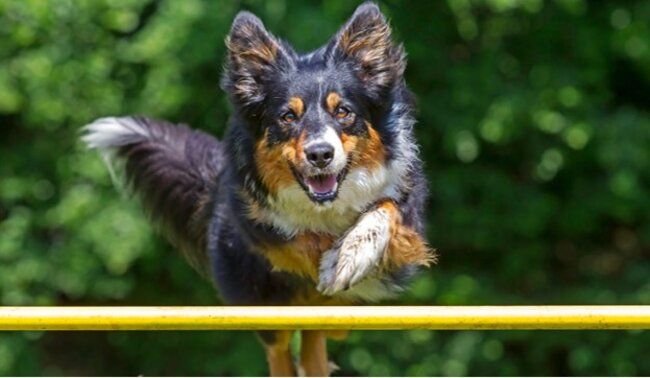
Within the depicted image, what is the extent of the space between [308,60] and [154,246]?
4686 millimetres

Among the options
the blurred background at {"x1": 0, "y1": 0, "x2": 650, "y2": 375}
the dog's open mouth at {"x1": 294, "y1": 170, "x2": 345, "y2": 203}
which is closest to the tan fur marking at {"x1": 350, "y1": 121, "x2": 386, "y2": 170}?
the dog's open mouth at {"x1": 294, "y1": 170, "x2": 345, "y2": 203}

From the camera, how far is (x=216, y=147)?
7.40 m

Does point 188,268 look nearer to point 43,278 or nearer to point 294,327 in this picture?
point 43,278

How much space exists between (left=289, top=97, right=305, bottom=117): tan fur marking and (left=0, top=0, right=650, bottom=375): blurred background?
3966 mm

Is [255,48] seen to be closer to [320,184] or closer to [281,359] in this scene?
[320,184]

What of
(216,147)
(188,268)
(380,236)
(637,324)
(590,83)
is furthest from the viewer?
(188,268)

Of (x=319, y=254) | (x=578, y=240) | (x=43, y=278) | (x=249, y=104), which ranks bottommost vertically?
(x=43, y=278)

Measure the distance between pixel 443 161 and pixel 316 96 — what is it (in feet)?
15.6

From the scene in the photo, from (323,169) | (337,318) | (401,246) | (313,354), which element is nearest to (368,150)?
(323,169)

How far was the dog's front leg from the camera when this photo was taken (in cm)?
607

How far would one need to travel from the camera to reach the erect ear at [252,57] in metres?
6.33

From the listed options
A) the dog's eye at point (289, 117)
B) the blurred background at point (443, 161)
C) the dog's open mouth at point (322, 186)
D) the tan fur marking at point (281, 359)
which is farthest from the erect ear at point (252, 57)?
the blurred background at point (443, 161)

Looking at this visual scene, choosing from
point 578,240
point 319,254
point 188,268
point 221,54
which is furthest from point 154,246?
point 319,254

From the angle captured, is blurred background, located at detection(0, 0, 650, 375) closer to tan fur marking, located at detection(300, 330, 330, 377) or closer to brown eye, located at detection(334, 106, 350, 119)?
tan fur marking, located at detection(300, 330, 330, 377)
